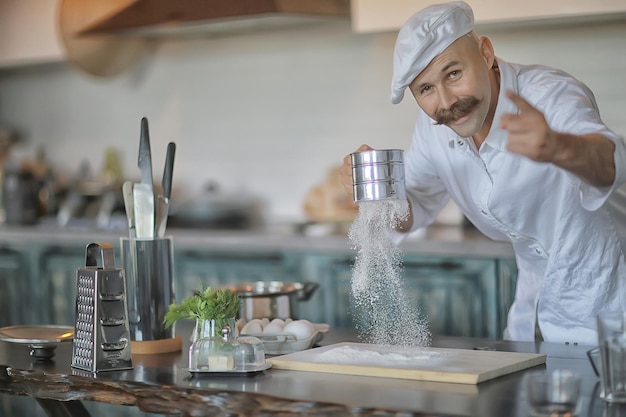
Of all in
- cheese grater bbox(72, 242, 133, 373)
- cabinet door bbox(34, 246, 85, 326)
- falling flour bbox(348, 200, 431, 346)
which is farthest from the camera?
cabinet door bbox(34, 246, 85, 326)

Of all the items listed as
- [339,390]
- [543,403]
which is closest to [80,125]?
[339,390]

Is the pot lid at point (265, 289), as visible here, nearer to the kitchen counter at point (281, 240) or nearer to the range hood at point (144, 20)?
the kitchen counter at point (281, 240)

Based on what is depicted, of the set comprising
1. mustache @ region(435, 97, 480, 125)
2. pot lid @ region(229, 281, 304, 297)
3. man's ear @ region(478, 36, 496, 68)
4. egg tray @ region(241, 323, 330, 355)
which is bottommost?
egg tray @ region(241, 323, 330, 355)

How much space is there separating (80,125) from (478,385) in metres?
4.03

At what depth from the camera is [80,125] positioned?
5395mm

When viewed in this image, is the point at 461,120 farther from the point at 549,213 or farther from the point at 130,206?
the point at 130,206

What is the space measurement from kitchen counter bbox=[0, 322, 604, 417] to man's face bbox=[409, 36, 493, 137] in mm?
515

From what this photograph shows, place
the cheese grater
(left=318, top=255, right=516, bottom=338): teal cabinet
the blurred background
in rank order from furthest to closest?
1. the blurred background
2. (left=318, top=255, right=516, bottom=338): teal cabinet
3. the cheese grater

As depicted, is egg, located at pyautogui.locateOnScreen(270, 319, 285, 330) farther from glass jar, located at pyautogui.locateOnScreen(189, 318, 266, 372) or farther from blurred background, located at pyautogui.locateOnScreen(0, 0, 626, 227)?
blurred background, located at pyautogui.locateOnScreen(0, 0, 626, 227)

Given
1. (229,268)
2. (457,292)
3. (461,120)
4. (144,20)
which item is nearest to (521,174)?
(461,120)

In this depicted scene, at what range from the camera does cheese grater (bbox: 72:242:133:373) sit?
202 cm

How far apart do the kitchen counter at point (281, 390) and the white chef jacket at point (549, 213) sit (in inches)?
11.5

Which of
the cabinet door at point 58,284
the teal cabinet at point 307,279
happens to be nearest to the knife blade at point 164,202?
the teal cabinet at point 307,279

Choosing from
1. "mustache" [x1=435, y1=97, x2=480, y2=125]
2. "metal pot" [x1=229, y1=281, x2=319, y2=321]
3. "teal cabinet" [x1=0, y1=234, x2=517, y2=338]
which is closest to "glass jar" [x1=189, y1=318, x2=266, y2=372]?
"metal pot" [x1=229, y1=281, x2=319, y2=321]
